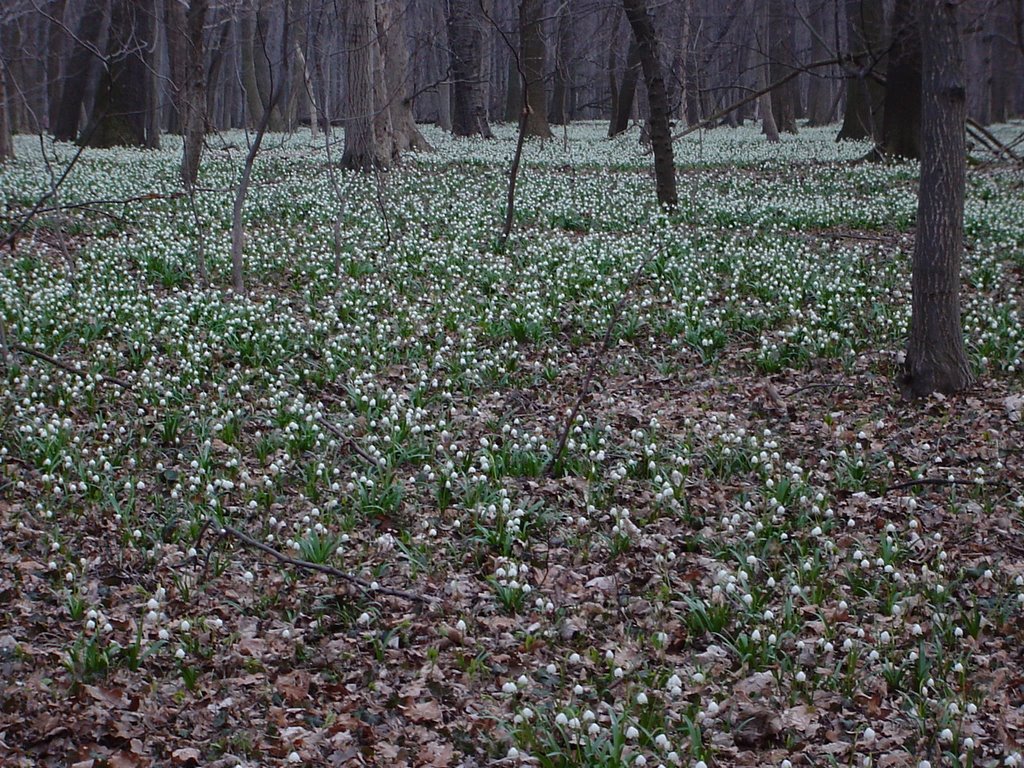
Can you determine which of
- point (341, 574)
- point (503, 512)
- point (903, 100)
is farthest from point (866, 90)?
point (341, 574)

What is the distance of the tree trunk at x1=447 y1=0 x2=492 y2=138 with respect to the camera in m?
26.1

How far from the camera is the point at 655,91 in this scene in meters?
13.5

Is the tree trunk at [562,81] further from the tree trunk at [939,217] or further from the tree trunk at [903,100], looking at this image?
the tree trunk at [939,217]

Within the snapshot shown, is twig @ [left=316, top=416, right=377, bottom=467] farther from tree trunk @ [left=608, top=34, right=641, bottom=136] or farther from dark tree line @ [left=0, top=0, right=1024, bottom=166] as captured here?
tree trunk @ [left=608, top=34, right=641, bottom=136]

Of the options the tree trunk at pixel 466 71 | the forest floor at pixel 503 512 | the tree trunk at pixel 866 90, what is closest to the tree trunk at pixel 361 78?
the forest floor at pixel 503 512

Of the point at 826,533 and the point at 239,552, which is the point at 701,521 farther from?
the point at 239,552

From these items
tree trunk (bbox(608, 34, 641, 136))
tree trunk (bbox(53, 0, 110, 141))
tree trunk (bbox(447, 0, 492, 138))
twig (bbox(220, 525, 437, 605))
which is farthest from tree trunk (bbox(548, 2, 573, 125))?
twig (bbox(220, 525, 437, 605))

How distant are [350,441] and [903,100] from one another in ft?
51.3

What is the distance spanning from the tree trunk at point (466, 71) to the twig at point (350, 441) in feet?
68.3

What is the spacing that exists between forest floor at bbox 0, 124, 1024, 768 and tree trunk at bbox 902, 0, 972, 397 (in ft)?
0.97

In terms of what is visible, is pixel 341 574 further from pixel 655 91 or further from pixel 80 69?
pixel 80 69

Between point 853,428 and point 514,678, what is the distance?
3664 mm

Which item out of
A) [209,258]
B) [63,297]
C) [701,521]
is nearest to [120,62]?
[209,258]

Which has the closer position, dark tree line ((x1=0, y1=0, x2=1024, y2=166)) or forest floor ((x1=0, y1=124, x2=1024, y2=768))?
forest floor ((x1=0, y1=124, x2=1024, y2=768))
